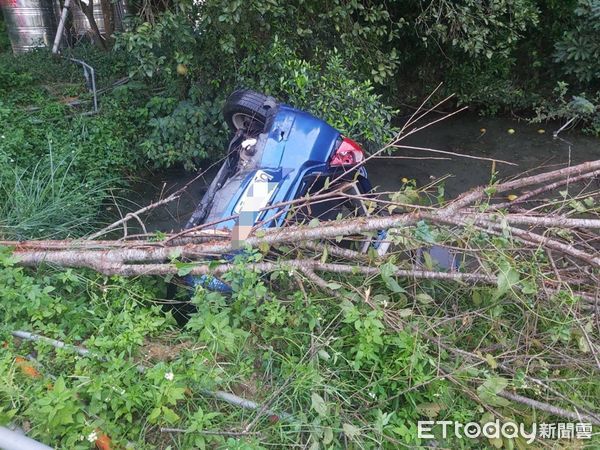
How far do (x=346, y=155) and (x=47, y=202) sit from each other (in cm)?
229

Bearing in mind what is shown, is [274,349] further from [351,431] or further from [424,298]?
[424,298]

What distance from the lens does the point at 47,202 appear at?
352cm

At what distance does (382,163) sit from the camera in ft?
18.8

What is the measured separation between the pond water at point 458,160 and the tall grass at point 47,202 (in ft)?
2.07

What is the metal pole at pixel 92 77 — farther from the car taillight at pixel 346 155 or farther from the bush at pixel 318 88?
the car taillight at pixel 346 155

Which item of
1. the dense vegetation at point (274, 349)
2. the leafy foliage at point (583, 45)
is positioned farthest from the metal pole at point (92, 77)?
the leafy foliage at point (583, 45)

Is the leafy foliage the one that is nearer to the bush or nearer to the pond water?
the pond water

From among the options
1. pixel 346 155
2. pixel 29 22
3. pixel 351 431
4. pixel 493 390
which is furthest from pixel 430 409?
pixel 29 22

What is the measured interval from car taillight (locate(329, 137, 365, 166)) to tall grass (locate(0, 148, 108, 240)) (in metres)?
2.00

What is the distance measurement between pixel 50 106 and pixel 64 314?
3.66 metres

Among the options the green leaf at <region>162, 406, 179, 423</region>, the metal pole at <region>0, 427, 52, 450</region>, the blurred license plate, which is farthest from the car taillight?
the metal pole at <region>0, 427, 52, 450</region>

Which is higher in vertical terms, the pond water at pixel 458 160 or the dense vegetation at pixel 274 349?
the dense vegetation at pixel 274 349

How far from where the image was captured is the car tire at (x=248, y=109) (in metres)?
3.35

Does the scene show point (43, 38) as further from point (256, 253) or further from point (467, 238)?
point (467, 238)
